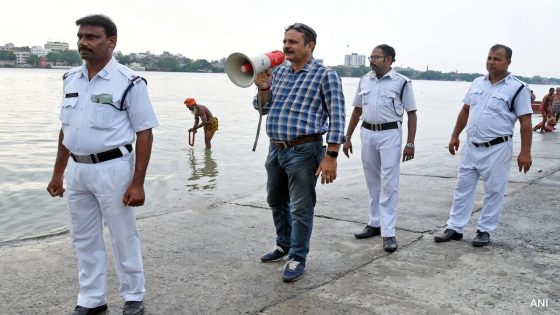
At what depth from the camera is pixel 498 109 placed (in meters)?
4.92

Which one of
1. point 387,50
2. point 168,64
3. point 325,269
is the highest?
point 387,50

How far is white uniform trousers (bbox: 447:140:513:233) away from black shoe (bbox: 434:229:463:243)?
41mm

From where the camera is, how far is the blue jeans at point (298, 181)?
13.2 ft

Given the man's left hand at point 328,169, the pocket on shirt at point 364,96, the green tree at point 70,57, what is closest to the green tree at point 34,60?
the green tree at point 70,57

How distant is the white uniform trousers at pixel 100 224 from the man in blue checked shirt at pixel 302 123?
1.21m

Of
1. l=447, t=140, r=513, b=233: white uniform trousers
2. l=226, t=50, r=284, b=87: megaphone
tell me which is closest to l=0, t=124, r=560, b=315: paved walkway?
l=447, t=140, r=513, b=233: white uniform trousers

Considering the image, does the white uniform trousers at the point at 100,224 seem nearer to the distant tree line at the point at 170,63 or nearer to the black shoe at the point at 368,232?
the black shoe at the point at 368,232

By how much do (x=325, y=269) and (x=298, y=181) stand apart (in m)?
0.85

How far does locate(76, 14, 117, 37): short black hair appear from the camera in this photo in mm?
3158

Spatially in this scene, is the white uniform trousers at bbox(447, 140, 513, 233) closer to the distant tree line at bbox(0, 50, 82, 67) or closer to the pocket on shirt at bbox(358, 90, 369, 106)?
the pocket on shirt at bbox(358, 90, 369, 106)

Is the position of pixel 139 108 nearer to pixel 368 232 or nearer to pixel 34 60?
pixel 368 232

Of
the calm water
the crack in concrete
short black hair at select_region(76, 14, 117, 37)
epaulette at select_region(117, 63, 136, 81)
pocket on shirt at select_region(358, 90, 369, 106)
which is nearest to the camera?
short black hair at select_region(76, 14, 117, 37)

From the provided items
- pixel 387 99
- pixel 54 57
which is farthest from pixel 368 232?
pixel 54 57

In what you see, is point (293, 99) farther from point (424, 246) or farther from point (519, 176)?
point (519, 176)
